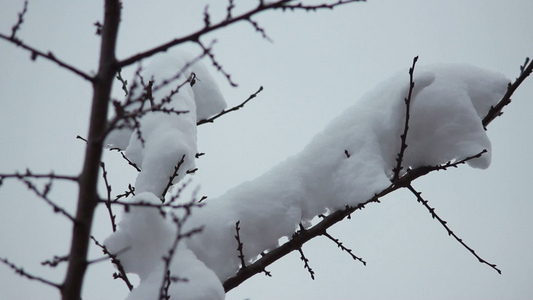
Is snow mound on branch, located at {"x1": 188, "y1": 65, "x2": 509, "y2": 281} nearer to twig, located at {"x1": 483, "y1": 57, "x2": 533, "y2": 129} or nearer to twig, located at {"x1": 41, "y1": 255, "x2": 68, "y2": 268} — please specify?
twig, located at {"x1": 483, "y1": 57, "x2": 533, "y2": 129}

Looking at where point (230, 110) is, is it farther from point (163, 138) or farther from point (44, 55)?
point (44, 55)

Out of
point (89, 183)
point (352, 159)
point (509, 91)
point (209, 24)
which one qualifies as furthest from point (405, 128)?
point (89, 183)

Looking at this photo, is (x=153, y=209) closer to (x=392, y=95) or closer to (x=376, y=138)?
(x=376, y=138)

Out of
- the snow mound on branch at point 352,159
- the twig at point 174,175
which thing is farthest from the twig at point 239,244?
the twig at point 174,175

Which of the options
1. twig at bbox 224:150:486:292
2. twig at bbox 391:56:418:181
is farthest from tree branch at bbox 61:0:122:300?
twig at bbox 391:56:418:181

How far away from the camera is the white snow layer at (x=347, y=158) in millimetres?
2297

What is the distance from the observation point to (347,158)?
246cm

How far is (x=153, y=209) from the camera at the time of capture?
6.39 feet

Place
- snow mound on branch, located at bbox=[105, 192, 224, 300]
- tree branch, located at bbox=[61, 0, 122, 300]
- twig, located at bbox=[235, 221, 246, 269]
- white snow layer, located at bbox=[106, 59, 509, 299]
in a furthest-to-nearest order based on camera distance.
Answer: white snow layer, located at bbox=[106, 59, 509, 299], twig, located at bbox=[235, 221, 246, 269], snow mound on branch, located at bbox=[105, 192, 224, 300], tree branch, located at bbox=[61, 0, 122, 300]

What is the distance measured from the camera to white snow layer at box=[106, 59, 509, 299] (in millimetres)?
2297

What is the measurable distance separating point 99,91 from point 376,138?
1675 mm

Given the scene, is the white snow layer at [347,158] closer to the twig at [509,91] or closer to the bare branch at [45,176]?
the twig at [509,91]

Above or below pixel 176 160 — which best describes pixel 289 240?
below

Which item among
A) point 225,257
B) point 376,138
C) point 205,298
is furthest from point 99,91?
point 376,138
